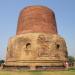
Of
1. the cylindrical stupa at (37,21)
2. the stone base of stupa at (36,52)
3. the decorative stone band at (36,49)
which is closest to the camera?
the stone base of stupa at (36,52)

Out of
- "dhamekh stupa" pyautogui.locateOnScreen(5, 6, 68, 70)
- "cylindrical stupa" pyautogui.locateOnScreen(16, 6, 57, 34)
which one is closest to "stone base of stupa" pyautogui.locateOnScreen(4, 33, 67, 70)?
"dhamekh stupa" pyautogui.locateOnScreen(5, 6, 68, 70)

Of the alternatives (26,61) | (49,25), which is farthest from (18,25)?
(26,61)

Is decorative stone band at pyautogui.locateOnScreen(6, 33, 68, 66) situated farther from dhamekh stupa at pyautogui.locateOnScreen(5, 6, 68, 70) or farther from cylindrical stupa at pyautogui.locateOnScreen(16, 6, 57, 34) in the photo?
cylindrical stupa at pyautogui.locateOnScreen(16, 6, 57, 34)

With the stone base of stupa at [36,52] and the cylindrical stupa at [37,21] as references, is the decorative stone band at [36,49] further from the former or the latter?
the cylindrical stupa at [37,21]

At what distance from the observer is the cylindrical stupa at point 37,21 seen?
18.2 m

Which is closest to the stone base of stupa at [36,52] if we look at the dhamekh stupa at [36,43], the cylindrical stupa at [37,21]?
the dhamekh stupa at [36,43]

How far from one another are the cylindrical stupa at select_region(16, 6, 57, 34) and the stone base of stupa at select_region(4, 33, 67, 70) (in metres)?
0.80

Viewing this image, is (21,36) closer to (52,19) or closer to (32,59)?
(32,59)

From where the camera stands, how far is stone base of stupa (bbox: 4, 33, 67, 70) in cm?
1653

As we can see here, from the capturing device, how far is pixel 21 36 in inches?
701

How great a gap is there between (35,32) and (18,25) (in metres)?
2.57

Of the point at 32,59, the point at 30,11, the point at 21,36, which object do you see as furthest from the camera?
the point at 30,11

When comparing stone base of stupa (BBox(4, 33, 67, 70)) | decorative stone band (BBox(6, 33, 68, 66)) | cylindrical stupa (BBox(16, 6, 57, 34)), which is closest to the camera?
stone base of stupa (BBox(4, 33, 67, 70))

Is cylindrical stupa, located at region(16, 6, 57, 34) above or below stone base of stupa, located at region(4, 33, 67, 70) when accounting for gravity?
above
